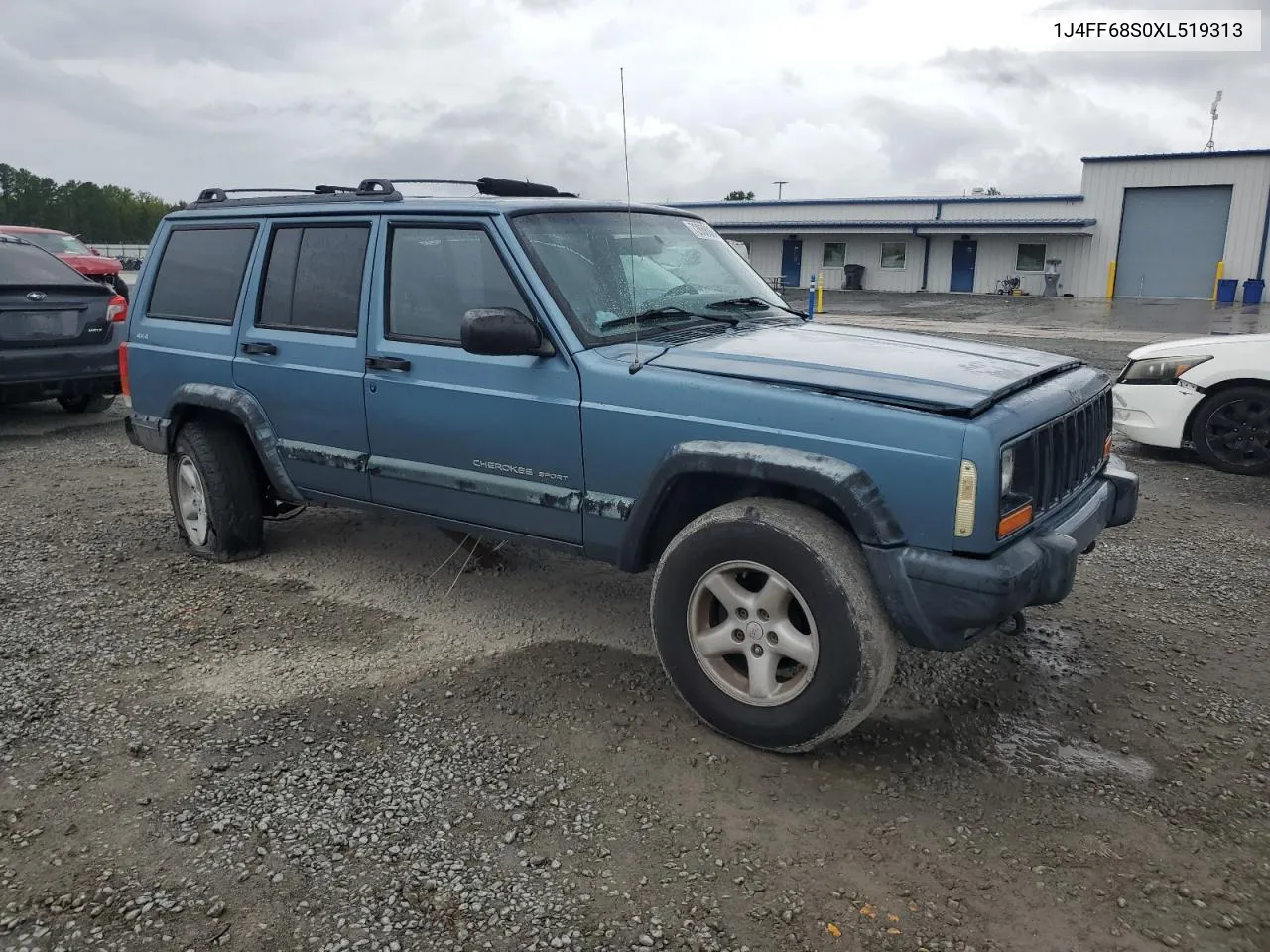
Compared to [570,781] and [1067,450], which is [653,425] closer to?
[570,781]

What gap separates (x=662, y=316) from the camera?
13.3 feet

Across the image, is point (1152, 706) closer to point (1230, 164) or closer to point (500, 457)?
A: point (500, 457)

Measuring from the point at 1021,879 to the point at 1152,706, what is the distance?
1363 millimetres

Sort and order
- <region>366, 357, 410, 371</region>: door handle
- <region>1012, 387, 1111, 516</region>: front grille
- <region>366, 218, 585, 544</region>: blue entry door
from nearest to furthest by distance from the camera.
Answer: <region>1012, 387, 1111, 516</region>: front grille
<region>366, 218, 585, 544</region>: blue entry door
<region>366, 357, 410, 371</region>: door handle

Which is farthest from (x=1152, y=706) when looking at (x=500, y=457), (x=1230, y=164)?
(x=1230, y=164)

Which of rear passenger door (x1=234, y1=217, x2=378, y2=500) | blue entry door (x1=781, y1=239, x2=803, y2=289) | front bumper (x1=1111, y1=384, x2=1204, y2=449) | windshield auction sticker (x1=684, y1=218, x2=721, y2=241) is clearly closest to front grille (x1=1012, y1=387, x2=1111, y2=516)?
windshield auction sticker (x1=684, y1=218, x2=721, y2=241)

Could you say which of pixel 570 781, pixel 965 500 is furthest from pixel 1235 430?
pixel 570 781

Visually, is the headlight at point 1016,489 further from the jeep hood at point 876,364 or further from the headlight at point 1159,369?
the headlight at point 1159,369

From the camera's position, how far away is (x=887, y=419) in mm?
3033

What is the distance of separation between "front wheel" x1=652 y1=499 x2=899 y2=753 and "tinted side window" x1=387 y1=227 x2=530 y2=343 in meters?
1.32

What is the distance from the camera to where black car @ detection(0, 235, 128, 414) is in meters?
8.19

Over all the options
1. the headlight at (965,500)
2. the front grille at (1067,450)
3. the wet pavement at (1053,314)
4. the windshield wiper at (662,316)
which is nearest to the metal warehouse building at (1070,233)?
the wet pavement at (1053,314)

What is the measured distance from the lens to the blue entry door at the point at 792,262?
39625mm

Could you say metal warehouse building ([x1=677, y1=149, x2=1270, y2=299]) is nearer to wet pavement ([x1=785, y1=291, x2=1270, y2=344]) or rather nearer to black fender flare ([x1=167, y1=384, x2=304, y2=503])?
wet pavement ([x1=785, y1=291, x2=1270, y2=344])
